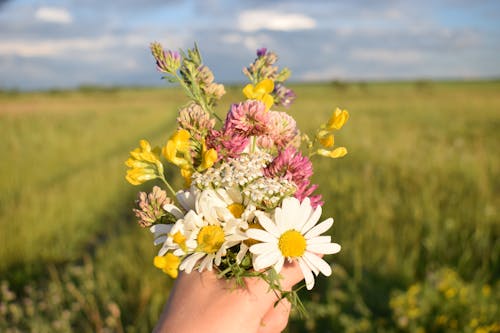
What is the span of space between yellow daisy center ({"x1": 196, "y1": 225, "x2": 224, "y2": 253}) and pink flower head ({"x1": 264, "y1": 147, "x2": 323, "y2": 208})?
15 cm

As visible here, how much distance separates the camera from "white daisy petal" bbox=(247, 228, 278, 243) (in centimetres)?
73

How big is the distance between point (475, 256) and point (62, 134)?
9.43m

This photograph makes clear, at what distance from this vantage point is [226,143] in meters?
0.82

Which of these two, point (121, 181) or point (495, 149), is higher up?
point (495, 149)

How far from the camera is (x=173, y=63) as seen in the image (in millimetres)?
856

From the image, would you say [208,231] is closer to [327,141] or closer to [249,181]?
[249,181]

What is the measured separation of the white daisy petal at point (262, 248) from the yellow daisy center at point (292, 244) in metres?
0.02

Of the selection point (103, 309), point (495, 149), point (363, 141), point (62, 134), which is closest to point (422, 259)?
point (103, 309)

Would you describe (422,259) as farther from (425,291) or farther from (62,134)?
(62,134)

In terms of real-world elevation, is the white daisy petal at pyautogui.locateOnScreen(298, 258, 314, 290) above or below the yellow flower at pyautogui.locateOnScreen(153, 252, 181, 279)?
below

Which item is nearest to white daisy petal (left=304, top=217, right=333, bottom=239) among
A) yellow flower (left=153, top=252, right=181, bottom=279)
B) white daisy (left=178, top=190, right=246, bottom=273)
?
white daisy (left=178, top=190, right=246, bottom=273)

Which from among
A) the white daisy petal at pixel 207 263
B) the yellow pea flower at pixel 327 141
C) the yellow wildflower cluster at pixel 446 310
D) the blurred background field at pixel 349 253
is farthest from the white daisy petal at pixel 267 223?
the yellow wildflower cluster at pixel 446 310

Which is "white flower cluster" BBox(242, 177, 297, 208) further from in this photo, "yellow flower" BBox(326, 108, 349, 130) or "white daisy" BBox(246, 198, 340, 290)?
"yellow flower" BBox(326, 108, 349, 130)

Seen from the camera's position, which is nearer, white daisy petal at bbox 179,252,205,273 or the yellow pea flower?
white daisy petal at bbox 179,252,205,273
